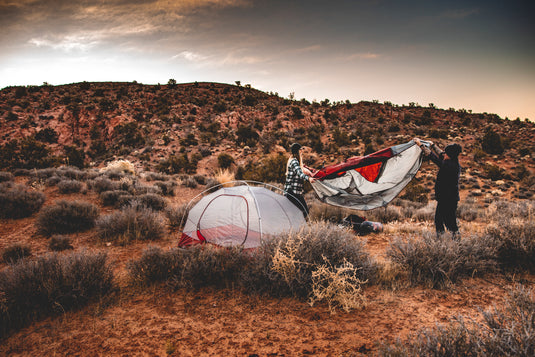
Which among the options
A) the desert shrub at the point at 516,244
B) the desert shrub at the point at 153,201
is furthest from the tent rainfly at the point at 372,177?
the desert shrub at the point at 153,201

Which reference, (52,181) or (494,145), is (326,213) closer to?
(52,181)

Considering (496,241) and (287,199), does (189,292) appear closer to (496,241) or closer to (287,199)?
(287,199)

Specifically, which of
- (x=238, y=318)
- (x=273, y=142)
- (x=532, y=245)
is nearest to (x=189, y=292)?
(x=238, y=318)

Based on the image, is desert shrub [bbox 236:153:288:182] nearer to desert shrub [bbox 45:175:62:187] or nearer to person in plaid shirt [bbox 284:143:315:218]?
person in plaid shirt [bbox 284:143:315:218]

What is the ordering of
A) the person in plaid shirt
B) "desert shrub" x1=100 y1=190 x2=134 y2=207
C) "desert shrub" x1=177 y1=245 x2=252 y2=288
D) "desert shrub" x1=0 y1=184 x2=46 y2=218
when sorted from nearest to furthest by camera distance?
"desert shrub" x1=177 y1=245 x2=252 y2=288 < the person in plaid shirt < "desert shrub" x1=0 y1=184 x2=46 y2=218 < "desert shrub" x1=100 y1=190 x2=134 y2=207

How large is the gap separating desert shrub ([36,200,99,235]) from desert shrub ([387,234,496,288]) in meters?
7.73

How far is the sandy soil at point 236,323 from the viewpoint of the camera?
2.76 m

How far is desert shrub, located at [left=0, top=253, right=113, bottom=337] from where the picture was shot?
330 centimetres

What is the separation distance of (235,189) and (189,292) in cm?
264

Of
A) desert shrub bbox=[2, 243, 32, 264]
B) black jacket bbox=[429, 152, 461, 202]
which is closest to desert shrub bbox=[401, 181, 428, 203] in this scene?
black jacket bbox=[429, 152, 461, 202]

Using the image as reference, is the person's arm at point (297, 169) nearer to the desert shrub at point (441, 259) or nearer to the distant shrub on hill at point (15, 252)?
the desert shrub at point (441, 259)

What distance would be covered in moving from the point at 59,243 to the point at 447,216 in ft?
28.0

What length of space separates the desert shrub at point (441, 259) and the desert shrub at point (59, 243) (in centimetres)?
700

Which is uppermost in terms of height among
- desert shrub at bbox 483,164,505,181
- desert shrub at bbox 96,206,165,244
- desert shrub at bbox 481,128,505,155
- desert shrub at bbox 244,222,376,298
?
desert shrub at bbox 481,128,505,155
